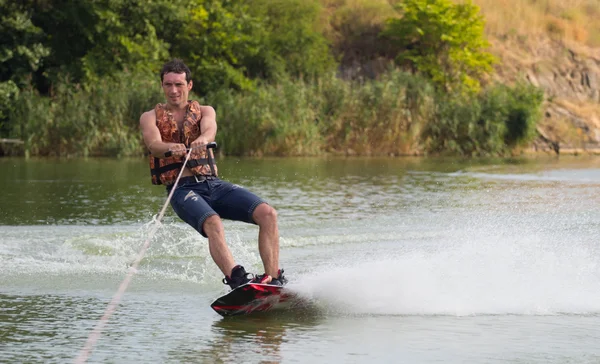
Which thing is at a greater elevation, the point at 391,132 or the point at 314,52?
the point at 314,52

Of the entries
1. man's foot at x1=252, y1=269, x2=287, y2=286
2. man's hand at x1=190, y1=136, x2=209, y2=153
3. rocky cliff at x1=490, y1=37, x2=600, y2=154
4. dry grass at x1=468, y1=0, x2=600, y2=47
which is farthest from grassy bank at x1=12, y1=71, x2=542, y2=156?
man's foot at x1=252, y1=269, x2=287, y2=286

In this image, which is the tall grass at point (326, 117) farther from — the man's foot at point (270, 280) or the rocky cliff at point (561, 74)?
the man's foot at point (270, 280)

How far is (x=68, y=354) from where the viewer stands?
237 inches

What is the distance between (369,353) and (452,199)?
34.6ft

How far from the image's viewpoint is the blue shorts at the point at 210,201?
7.48m

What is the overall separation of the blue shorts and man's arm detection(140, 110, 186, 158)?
0.29m

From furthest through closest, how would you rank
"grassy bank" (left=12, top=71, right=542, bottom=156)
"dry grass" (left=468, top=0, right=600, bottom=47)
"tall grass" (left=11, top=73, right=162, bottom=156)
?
"dry grass" (left=468, top=0, right=600, bottom=47)
"grassy bank" (left=12, top=71, right=542, bottom=156)
"tall grass" (left=11, top=73, right=162, bottom=156)

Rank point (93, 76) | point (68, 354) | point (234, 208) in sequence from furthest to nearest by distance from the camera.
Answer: point (93, 76) < point (234, 208) < point (68, 354)

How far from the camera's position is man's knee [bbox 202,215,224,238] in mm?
7375

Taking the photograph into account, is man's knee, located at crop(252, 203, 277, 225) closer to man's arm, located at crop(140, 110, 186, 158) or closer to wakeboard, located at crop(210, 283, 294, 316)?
wakeboard, located at crop(210, 283, 294, 316)

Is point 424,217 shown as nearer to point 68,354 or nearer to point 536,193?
point 536,193

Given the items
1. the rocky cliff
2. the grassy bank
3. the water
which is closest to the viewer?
the water

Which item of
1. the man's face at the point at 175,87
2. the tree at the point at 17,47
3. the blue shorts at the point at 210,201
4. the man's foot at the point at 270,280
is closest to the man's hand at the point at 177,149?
the blue shorts at the point at 210,201

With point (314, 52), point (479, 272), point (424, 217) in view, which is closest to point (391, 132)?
point (314, 52)
